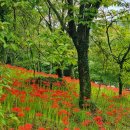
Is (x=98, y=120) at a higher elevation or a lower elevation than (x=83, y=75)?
lower

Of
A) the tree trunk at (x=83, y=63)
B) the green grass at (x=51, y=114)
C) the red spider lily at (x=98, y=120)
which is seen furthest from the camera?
the tree trunk at (x=83, y=63)

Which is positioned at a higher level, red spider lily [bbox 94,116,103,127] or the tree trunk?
the tree trunk

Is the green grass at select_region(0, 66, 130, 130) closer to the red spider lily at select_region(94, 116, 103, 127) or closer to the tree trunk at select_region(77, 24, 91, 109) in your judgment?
the red spider lily at select_region(94, 116, 103, 127)

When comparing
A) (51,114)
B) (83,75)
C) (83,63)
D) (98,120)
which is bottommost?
(98,120)

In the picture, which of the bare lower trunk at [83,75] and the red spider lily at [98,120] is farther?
the bare lower trunk at [83,75]

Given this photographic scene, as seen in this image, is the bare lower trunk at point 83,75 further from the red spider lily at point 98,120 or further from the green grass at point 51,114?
the red spider lily at point 98,120

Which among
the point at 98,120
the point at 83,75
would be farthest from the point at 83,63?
the point at 98,120

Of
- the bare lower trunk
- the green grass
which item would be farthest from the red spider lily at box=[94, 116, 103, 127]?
the bare lower trunk

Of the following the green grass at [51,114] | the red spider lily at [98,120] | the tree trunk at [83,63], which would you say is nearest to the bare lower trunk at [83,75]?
the tree trunk at [83,63]

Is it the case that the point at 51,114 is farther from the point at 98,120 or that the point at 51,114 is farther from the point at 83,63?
the point at 83,63

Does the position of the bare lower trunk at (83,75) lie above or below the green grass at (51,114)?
above

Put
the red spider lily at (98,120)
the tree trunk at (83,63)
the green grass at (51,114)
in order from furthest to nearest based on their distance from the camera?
1. the tree trunk at (83,63)
2. the red spider lily at (98,120)
3. the green grass at (51,114)

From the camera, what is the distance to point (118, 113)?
41.7ft

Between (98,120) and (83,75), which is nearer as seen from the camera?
(98,120)
